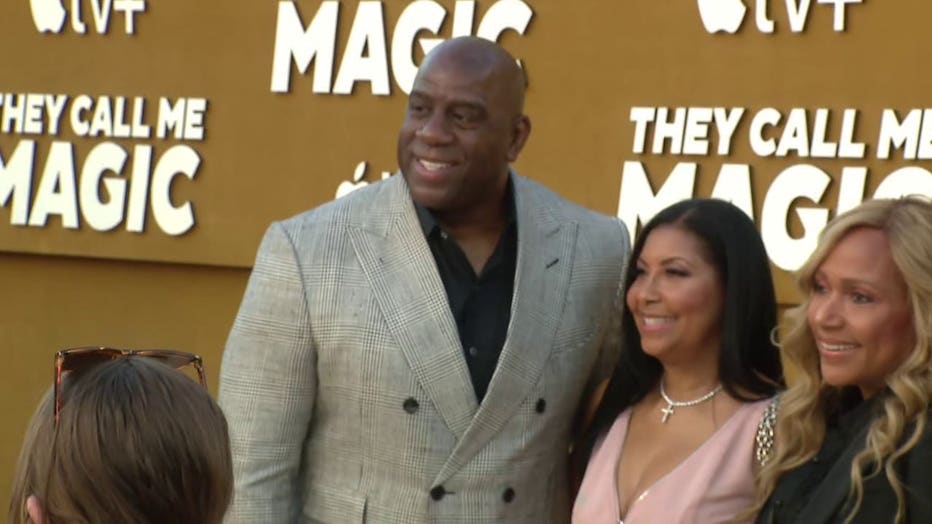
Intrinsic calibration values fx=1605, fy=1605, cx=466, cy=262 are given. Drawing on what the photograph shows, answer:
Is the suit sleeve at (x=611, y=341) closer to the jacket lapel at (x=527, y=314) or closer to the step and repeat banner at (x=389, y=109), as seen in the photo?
the jacket lapel at (x=527, y=314)

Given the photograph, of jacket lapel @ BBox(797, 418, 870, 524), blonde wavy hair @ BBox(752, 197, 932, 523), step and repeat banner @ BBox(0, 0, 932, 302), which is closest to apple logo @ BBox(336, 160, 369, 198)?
step and repeat banner @ BBox(0, 0, 932, 302)

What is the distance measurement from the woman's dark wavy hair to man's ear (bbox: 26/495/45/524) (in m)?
1.60

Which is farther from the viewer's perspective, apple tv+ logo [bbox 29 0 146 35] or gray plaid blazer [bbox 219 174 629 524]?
apple tv+ logo [bbox 29 0 146 35]

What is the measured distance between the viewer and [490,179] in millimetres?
3166

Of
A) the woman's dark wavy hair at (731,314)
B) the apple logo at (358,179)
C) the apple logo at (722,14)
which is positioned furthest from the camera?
the apple logo at (358,179)

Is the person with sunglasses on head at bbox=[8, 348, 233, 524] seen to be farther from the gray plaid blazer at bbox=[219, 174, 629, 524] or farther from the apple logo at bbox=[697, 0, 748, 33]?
the apple logo at bbox=[697, 0, 748, 33]

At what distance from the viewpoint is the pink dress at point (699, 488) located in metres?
2.82

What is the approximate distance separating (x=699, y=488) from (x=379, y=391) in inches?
24.9

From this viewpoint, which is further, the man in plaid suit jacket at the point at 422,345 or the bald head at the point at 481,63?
the bald head at the point at 481,63

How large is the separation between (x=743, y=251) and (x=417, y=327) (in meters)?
0.63

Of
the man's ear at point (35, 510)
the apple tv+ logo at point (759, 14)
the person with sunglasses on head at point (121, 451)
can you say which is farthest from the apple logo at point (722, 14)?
the man's ear at point (35, 510)

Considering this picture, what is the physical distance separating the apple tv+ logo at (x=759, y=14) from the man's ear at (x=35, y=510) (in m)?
3.52

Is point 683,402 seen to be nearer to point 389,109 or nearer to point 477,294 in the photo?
point 477,294

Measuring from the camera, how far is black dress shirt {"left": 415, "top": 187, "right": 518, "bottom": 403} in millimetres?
3125
